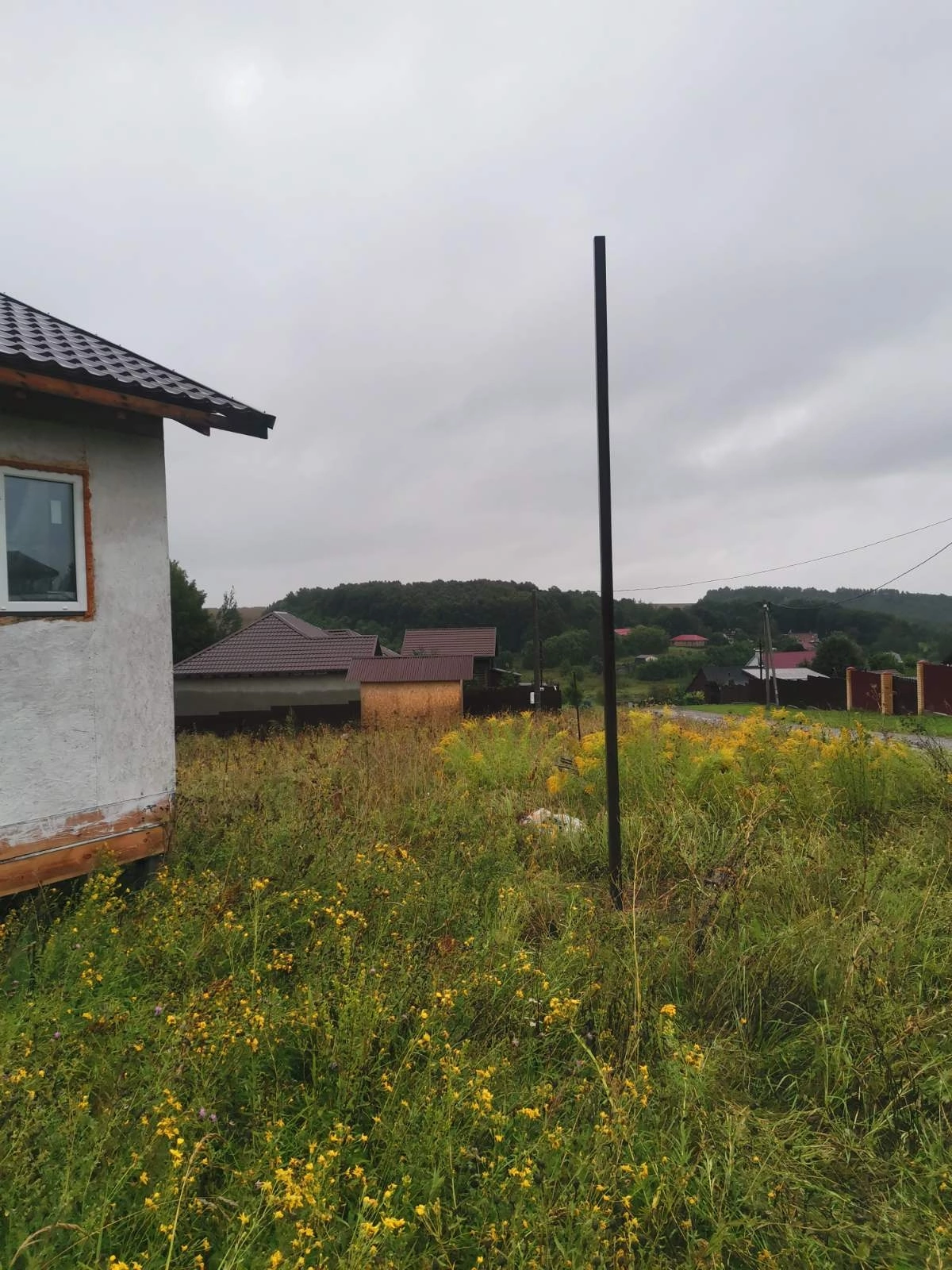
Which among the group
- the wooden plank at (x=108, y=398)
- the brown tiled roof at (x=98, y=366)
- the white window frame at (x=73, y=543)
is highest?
the brown tiled roof at (x=98, y=366)

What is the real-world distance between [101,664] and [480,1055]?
3520mm

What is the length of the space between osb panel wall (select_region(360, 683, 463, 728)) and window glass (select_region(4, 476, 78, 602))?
14.9 metres

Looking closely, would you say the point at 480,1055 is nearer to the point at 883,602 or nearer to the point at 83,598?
the point at 83,598

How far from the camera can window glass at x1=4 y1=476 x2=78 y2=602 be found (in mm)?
4387

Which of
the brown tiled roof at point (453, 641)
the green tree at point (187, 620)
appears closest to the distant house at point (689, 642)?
the brown tiled roof at point (453, 641)

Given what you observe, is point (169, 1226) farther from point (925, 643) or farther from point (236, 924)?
point (925, 643)

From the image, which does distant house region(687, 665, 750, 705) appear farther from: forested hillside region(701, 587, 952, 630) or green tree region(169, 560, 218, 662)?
green tree region(169, 560, 218, 662)

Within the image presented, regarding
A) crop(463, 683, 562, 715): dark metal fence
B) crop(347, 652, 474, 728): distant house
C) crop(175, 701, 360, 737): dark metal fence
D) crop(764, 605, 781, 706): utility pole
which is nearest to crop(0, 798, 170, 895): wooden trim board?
crop(175, 701, 360, 737): dark metal fence

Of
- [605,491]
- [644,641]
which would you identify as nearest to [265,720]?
[605,491]

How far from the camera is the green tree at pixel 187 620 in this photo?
138 feet

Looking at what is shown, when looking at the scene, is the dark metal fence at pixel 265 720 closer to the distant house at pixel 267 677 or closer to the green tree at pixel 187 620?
the distant house at pixel 267 677

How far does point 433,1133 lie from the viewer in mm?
2428

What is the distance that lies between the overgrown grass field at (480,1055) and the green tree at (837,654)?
4887cm

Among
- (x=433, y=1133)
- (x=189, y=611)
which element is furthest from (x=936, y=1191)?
(x=189, y=611)
